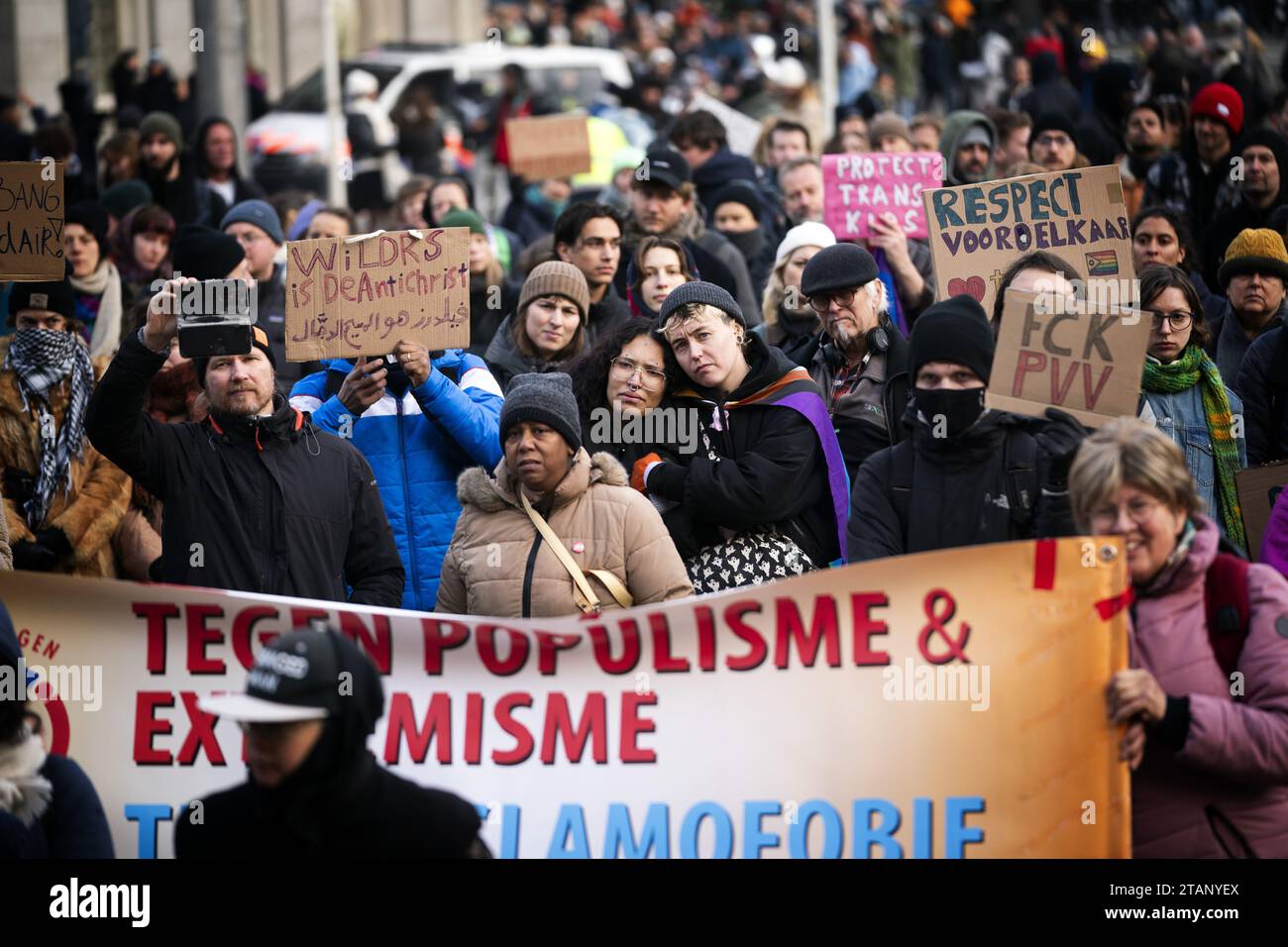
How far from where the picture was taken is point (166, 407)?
796 cm

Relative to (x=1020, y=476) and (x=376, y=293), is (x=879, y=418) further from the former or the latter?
(x=376, y=293)

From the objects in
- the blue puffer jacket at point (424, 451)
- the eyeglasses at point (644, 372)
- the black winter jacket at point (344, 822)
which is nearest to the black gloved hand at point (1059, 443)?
the eyeglasses at point (644, 372)

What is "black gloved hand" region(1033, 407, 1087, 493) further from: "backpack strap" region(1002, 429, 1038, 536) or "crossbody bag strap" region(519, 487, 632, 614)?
"crossbody bag strap" region(519, 487, 632, 614)

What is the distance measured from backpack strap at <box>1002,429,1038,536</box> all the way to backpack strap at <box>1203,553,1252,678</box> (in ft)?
2.85

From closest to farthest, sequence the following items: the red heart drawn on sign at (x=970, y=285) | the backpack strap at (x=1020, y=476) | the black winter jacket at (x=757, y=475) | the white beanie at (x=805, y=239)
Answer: the backpack strap at (x=1020, y=476) → the black winter jacket at (x=757, y=475) → the red heart drawn on sign at (x=970, y=285) → the white beanie at (x=805, y=239)

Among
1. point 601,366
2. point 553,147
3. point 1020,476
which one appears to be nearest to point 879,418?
point 601,366

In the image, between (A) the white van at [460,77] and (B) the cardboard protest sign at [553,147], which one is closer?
(B) the cardboard protest sign at [553,147]

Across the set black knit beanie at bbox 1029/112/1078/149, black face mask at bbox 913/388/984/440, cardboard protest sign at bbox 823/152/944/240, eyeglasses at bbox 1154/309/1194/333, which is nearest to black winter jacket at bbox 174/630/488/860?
black face mask at bbox 913/388/984/440

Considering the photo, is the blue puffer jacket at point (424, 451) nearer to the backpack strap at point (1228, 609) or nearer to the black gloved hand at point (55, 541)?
the black gloved hand at point (55, 541)

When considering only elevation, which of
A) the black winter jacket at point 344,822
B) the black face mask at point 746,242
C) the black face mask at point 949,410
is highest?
the black face mask at point 746,242

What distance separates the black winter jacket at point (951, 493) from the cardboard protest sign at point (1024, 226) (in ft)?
7.57

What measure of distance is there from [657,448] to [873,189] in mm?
3302

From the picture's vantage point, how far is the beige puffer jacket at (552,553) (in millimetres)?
5984
